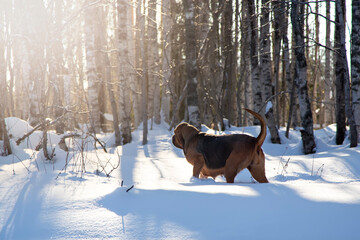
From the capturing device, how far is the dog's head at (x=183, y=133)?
4.38 m

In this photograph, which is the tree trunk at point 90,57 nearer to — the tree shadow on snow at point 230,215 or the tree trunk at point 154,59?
the tree trunk at point 154,59

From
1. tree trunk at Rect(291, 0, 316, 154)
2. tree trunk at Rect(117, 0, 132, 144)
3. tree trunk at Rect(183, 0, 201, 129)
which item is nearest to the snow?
tree trunk at Rect(183, 0, 201, 129)

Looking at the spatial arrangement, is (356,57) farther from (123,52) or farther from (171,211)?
(171,211)

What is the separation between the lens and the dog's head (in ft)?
14.4

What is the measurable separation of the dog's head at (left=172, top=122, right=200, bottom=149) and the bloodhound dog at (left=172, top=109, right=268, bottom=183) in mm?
27

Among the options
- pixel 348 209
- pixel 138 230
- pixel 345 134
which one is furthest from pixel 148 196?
pixel 345 134

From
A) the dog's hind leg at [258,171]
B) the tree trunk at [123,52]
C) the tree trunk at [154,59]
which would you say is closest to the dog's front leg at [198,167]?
the dog's hind leg at [258,171]

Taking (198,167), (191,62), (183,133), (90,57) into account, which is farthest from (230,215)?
(90,57)

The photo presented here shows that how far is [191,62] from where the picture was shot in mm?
7586

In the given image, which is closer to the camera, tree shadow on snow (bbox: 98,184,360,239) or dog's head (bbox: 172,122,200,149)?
tree shadow on snow (bbox: 98,184,360,239)

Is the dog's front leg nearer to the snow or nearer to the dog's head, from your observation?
the dog's head

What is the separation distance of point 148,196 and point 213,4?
11.7 metres

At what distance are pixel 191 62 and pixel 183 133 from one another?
3514mm

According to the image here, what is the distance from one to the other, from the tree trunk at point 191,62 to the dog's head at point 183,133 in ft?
9.37
